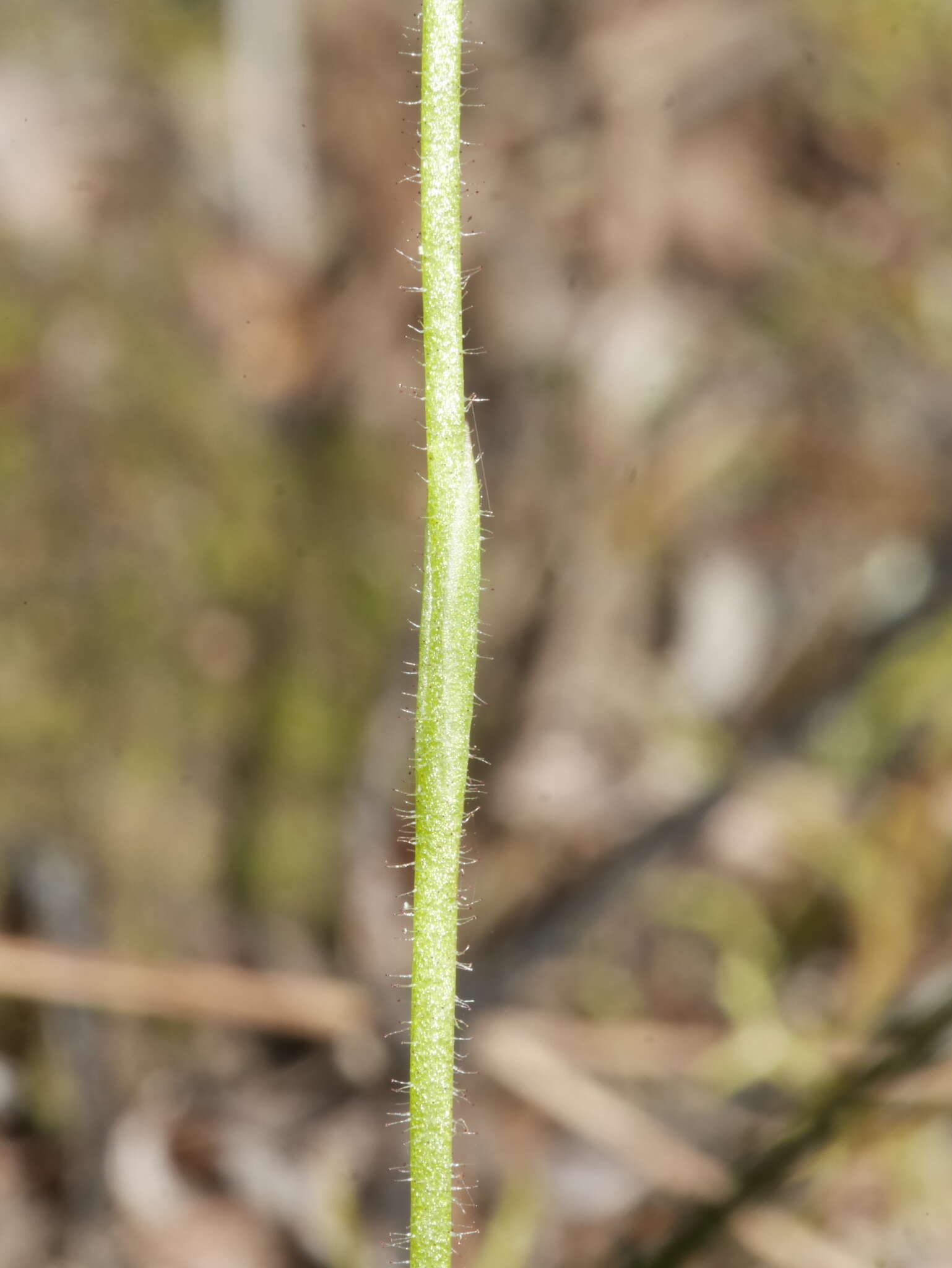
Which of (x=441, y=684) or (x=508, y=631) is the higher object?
(x=508, y=631)

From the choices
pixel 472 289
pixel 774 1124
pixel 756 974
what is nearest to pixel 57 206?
pixel 472 289

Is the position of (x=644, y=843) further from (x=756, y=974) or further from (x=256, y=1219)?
(x=256, y=1219)

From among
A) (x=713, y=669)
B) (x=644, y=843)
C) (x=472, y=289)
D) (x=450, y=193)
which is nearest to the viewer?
(x=450, y=193)

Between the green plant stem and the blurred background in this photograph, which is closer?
the green plant stem

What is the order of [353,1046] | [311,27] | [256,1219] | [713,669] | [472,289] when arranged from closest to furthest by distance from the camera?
[256,1219] < [353,1046] < [713,669] < [472,289] < [311,27]

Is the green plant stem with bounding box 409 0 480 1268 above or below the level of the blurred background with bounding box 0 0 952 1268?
below
